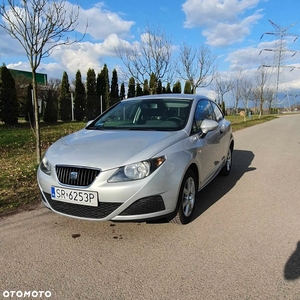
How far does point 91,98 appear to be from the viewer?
22.7 meters

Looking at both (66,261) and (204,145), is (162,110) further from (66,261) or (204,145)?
(66,261)

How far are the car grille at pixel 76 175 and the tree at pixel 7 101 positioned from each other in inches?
660

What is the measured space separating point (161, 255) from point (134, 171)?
0.88 m

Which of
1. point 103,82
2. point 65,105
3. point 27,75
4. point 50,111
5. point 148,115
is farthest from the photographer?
point 27,75

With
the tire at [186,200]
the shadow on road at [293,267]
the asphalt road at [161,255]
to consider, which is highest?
the tire at [186,200]

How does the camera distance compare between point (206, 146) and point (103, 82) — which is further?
point (103, 82)

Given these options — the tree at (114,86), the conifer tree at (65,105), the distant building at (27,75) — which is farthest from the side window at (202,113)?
the distant building at (27,75)

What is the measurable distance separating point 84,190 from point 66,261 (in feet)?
2.25

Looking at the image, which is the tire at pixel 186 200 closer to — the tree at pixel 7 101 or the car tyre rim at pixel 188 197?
the car tyre rim at pixel 188 197

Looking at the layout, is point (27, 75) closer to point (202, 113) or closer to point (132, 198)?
point (202, 113)

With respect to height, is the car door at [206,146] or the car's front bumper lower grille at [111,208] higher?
the car door at [206,146]

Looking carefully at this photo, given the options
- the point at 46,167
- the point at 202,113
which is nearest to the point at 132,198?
the point at 46,167

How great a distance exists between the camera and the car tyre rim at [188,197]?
3.36m

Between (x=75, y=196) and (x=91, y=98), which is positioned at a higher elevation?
(x=91, y=98)
